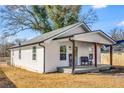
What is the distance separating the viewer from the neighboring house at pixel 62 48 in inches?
677

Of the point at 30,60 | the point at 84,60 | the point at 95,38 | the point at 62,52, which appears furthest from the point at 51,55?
the point at 95,38

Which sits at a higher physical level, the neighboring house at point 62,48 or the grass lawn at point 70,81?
the neighboring house at point 62,48

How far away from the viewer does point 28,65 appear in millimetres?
21328

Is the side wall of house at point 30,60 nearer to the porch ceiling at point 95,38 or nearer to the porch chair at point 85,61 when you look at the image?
the porch ceiling at point 95,38

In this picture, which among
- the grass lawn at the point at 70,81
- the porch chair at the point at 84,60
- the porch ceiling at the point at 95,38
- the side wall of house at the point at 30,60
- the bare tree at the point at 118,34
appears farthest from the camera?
the bare tree at the point at 118,34

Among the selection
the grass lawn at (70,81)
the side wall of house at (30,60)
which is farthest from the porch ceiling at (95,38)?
the grass lawn at (70,81)

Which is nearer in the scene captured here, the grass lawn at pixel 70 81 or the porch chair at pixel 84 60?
the grass lawn at pixel 70 81

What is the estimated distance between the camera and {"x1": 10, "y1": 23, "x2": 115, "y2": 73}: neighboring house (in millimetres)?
17203

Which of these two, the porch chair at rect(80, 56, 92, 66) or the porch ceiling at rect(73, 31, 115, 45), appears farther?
the porch chair at rect(80, 56, 92, 66)

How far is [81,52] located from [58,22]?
994cm

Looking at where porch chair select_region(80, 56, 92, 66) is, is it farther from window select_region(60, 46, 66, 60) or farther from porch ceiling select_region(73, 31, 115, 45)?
porch ceiling select_region(73, 31, 115, 45)

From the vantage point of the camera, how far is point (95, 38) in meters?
18.2

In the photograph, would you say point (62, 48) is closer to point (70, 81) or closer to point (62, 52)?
point (62, 52)

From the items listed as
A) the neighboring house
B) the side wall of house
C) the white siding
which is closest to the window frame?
the neighboring house
